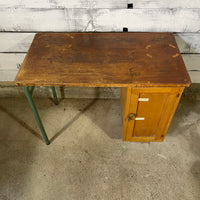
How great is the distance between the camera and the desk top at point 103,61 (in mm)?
1365

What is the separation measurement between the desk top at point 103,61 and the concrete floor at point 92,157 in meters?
0.87

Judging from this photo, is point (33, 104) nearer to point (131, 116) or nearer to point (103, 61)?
point (103, 61)

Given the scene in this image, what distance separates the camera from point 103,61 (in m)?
1.49

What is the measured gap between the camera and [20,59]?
2039 millimetres

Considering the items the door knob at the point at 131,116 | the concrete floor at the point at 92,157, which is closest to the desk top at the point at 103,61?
the door knob at the point at 131,116

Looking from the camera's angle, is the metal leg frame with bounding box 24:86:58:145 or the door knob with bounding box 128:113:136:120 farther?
the door knob with bounding box 128:113:136:120

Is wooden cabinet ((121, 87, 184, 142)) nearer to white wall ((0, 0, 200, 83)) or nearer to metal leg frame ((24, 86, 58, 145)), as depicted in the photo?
white wall ((0, 0, 200, 83))

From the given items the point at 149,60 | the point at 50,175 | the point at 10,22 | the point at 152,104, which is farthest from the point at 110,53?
the point at 50,175

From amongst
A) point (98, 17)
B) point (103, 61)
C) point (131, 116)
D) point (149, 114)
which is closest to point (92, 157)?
point (131, 116)

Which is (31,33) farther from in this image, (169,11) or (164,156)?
(164,156)

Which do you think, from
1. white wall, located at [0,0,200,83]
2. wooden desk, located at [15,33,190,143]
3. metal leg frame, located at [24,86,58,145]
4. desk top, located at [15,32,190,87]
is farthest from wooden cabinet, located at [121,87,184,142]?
metal leg frame, located at [24,86,58,145]

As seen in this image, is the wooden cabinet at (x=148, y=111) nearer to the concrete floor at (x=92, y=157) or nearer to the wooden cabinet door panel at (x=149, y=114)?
the wooden cabinet door panel at (x=149, y=114)

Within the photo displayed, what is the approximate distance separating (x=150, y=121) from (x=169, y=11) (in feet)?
2.99

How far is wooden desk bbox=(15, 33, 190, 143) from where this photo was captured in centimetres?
137
